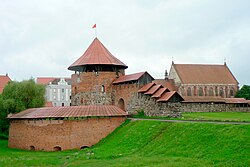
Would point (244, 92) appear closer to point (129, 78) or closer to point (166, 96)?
point (129, 78)

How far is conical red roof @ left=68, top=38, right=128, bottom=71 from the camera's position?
37.6 metres

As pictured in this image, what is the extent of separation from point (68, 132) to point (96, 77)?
11.0m

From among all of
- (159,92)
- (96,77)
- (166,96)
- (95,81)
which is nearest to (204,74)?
(96,77)

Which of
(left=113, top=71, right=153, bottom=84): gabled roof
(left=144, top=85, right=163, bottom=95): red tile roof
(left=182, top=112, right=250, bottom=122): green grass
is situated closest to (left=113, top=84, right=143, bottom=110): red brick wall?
(left=113, top=71, right=153, bottom=84): gabled roof

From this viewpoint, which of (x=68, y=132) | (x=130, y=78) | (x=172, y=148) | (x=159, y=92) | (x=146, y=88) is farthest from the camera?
(x=130, y=78)

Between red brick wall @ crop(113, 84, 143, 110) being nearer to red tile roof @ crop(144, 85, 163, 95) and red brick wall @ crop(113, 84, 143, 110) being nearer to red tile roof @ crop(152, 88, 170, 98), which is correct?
red tile roof @ crop(144, 85, 163, 95)

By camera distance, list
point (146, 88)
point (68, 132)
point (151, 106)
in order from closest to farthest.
Result: point (68, 132) < point (151, 106) < point (146, 88)

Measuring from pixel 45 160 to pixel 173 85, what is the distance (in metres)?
39.0

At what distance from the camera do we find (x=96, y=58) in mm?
38125

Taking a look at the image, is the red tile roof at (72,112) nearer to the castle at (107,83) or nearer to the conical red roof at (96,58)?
the castle at (107,83)

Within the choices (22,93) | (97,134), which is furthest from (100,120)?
(22,93)

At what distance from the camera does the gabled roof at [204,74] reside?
5694cm

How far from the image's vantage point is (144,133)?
74.5ft

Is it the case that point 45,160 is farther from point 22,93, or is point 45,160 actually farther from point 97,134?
point 22,93
